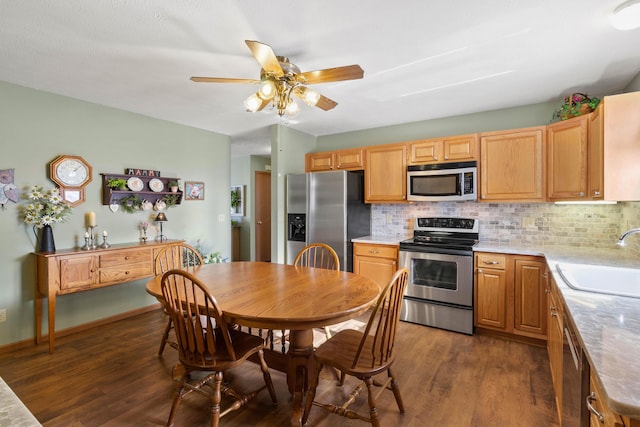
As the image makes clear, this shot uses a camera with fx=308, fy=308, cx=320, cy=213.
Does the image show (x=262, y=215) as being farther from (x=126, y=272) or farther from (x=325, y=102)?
(x=325, y=102)

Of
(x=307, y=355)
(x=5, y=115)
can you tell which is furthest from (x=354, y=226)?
(x=5, y=115)

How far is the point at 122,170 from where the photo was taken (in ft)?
11.4

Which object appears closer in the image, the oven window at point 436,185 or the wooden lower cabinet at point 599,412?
the wooden lower cabinet at point 599,412

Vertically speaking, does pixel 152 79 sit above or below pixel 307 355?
above

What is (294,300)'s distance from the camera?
66.7 inches

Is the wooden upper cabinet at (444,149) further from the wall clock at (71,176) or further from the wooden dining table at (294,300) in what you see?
the wall clock at (71,176)

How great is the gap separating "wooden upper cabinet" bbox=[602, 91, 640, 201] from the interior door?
18.1 feet

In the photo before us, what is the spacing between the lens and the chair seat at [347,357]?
1562 mm

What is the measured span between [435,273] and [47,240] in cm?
369

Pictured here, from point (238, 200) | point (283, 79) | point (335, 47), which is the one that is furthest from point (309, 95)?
point (238, 200)

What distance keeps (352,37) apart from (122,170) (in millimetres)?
2922

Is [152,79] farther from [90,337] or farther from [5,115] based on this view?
[90,337]

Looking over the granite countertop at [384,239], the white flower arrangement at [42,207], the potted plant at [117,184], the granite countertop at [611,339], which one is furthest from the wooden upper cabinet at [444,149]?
the white flower arrangement at [42,207]

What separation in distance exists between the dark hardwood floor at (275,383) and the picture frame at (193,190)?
1.83 meters
